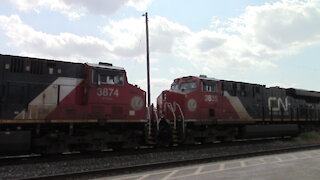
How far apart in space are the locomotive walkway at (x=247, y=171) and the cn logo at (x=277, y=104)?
10270 millimetres

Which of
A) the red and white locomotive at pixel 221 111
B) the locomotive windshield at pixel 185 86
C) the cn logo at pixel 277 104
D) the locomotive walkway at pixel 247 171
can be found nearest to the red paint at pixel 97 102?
the red and white locomotive at pixel 221 111

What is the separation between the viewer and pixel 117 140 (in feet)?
48.4

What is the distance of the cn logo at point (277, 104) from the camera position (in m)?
22.8

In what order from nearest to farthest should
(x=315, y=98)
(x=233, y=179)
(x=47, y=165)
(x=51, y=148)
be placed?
1. (x=233, y=179)
2. (x=47, y=165)
3. (x=51, y=148)
4. (x=315, y=98)

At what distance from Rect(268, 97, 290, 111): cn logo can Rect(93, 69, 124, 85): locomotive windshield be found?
11719 mm

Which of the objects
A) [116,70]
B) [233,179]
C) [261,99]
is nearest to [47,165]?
[116,70]

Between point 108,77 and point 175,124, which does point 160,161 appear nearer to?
point 108,77

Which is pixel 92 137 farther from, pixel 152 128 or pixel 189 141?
pixel 189 141

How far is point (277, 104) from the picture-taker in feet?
76.5

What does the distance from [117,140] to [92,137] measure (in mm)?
1147

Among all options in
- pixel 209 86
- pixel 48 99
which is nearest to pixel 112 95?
pixel 48 99

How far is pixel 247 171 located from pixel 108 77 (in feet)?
23.5

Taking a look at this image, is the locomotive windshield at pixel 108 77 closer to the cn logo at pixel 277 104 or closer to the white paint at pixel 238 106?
the white paint at pixel 238 106

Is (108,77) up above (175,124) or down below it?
above
